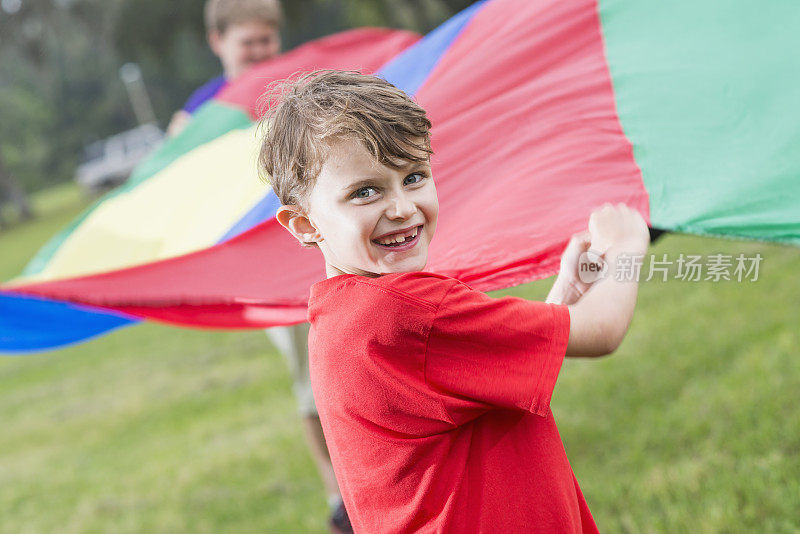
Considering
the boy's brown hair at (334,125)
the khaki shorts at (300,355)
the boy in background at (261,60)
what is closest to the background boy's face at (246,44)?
the boy in background at (261,60)

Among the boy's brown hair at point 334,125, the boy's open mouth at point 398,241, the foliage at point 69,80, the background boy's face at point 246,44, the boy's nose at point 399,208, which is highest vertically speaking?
the boy's brown hair at point 334,125

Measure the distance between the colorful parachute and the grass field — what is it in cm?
125

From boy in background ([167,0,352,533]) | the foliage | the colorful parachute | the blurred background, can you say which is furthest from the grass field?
the foliage

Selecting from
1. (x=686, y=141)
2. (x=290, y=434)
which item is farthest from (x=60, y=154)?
(x=686, y=141)

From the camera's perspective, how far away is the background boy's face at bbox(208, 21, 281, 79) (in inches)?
147

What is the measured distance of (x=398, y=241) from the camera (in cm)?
131

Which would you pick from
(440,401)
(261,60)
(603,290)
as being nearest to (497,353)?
(440,401)

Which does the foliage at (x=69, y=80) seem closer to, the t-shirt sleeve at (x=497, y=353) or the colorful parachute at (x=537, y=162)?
the colorful parachute at (x=537, y=162)

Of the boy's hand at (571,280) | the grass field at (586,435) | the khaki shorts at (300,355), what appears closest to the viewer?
the boy's hand at (571,280)

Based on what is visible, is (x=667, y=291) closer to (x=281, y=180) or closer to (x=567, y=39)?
(x=567, y=39)

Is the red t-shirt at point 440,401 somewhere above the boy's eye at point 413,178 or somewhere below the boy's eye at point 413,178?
below

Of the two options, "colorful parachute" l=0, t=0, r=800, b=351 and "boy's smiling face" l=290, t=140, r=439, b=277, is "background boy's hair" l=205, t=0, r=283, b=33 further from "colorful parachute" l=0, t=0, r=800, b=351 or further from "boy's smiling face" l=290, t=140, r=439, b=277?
"boy's smiling face" l=290, t=140, r=439, b=277

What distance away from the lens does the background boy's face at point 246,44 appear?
12.3 feet

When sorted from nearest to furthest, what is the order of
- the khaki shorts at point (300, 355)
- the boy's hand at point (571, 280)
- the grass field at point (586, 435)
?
the boy's hand at point (571, 280) → the grass field at point (586, 435) → the khaki shorts at point (300, 355)
